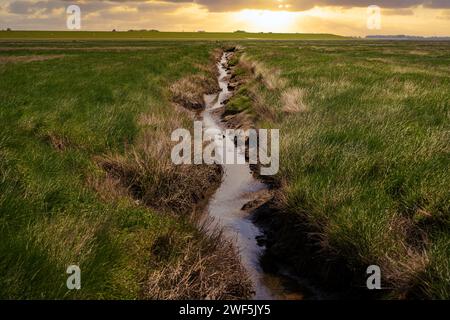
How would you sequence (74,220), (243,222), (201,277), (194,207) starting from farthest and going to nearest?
(243,222) → (194,207) → (201,277) → (74,220)

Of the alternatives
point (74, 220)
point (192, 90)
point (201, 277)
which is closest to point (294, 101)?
point (192, 90)

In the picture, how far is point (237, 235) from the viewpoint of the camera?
759cm

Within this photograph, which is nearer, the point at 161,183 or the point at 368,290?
the point at 368,290

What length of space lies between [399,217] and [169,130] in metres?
6.52

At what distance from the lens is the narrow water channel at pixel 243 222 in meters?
6.03

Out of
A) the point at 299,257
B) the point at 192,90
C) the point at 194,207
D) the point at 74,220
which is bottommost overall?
the point at 299,257

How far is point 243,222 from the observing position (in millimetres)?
8250

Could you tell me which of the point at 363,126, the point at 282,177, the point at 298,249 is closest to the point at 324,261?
the point at 298,249

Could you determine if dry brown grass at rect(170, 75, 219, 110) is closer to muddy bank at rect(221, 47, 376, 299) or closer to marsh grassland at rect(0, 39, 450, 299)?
marsh grassland at rect(0, 39, 450, 299)

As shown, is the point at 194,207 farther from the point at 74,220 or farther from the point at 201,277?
the point at 74,220

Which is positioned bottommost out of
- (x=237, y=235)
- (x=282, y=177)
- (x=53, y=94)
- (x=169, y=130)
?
(x=237, y=235)

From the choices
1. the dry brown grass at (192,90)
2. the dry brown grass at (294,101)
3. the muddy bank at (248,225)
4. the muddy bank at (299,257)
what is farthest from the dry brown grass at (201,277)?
the dry brown grass at (192,90)
